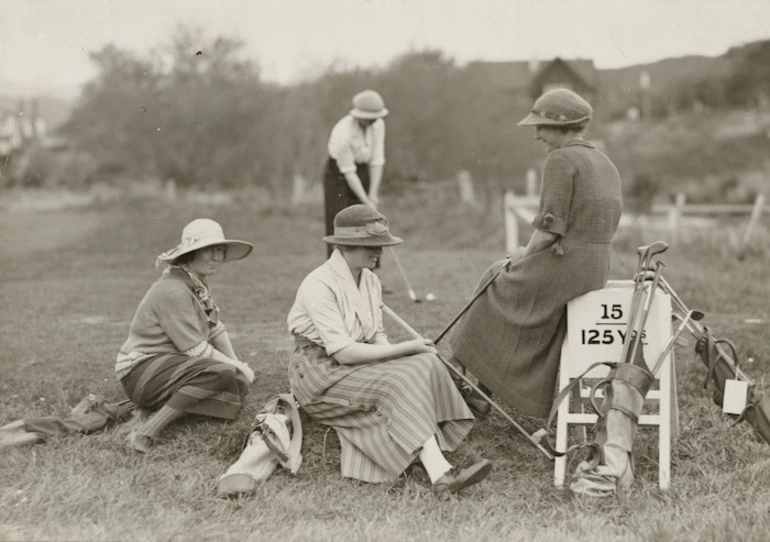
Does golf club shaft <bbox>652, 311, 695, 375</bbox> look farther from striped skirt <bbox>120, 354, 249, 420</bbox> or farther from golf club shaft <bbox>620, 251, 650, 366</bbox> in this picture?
striped skirt <bbox>120, 354, 249, 420</bbox>

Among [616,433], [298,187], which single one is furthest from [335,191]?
[298,187]

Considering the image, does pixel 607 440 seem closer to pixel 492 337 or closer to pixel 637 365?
pixel 637 365

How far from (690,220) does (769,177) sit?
595 centimetres

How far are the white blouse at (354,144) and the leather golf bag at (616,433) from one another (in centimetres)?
429

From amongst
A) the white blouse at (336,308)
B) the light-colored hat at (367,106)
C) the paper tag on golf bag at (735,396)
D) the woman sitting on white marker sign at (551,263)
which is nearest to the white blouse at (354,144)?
the light-colored hat at (367,106)

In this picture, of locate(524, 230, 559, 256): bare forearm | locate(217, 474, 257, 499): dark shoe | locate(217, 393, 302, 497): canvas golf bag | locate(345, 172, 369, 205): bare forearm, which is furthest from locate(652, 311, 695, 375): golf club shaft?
locate(345, 172, 369, 205): bare forearm

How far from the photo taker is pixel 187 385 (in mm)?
5285

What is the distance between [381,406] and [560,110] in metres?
1.82

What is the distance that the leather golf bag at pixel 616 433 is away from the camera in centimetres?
448

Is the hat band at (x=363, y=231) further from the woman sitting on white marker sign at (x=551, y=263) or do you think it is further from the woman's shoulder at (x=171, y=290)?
the woman's shoulder at (x=171, y=290)

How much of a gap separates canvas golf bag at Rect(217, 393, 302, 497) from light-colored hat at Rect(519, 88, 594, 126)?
6.79 feet

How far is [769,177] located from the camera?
22734 mm

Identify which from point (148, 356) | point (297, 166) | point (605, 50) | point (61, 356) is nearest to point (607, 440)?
point (148, 356)

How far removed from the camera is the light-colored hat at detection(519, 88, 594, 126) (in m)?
4.80
